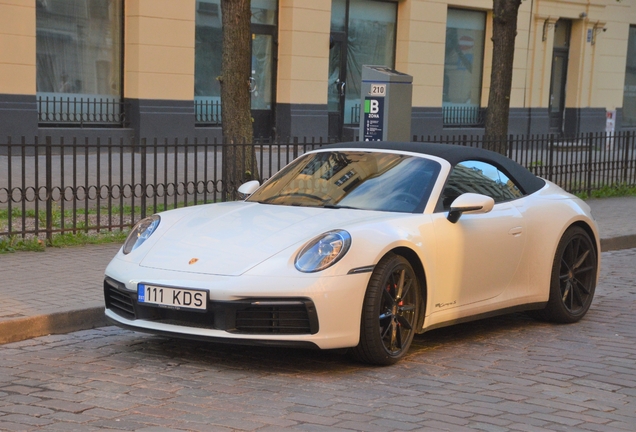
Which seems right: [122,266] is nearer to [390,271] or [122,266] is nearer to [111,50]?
[390,271]

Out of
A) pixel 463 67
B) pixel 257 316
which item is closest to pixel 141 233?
pixel 257 316

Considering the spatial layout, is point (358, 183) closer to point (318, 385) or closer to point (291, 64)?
point (318, 385)

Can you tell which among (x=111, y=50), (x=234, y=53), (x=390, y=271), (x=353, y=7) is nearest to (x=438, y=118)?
(x=353, y=7)

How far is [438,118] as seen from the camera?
85.4 ft

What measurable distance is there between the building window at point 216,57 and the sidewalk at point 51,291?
11724mm

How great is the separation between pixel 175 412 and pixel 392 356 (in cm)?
160

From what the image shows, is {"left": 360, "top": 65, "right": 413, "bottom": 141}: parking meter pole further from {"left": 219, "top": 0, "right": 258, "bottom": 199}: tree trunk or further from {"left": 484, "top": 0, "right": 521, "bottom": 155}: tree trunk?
{"left": 484, "top": 0, "right": 521, "bottom": 155}: tree trunk

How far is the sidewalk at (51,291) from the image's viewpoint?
21.7ft

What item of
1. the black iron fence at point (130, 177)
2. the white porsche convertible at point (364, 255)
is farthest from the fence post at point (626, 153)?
the white porsche convertible at point (364, 255)

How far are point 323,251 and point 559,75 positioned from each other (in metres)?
26.3

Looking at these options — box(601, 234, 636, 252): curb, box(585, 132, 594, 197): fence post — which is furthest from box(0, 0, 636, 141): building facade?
box(601, 234, 636, 252): curb

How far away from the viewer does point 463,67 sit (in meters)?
27.4

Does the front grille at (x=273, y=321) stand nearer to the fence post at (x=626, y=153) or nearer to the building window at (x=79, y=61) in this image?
the fence post at (x=626, y=153)

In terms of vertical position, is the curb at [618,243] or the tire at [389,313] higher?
the tire at [389,313]
